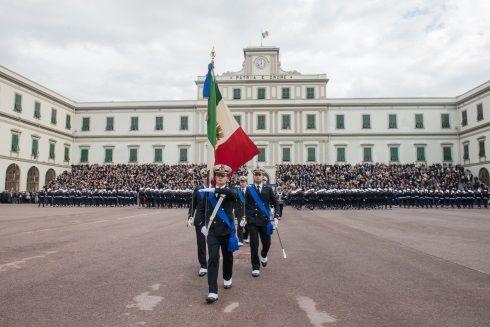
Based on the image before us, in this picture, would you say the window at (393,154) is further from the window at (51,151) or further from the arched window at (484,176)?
the window at (51,151)

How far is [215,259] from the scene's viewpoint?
5008 mm

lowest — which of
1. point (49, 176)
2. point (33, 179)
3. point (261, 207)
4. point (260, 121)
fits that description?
point (261, 207)

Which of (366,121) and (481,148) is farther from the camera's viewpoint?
(366,121)

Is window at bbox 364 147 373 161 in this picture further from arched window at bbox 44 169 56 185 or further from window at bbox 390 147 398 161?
arched window at bbox 44 169 56 185

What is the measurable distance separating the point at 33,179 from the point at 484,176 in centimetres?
4666

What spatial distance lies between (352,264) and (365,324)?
323 cm

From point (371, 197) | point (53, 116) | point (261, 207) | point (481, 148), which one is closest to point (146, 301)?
point (261, 207)

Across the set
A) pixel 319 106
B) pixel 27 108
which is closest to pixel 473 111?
pixel 319 106

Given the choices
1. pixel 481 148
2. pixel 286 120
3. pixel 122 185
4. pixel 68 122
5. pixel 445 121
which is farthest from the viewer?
pixel 68 122

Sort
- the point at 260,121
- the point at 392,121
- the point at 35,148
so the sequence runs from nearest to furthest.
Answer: the point at 35,148 → the point at 392,121 → the point at 260,121

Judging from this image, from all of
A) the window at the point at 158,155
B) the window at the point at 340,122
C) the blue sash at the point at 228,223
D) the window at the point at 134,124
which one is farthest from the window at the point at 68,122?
the blue sash at the point at 228,223

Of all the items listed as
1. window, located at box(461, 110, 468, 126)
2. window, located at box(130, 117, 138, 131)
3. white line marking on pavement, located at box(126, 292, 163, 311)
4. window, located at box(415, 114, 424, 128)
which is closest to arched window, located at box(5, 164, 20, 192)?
window, located at box(130, 117, 138, 131)

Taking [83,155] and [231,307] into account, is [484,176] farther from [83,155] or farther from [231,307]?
[83,155]

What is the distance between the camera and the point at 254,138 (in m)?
42.8
